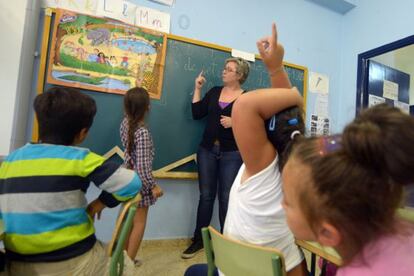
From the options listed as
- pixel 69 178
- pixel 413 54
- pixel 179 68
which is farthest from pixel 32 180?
pixel 413 54

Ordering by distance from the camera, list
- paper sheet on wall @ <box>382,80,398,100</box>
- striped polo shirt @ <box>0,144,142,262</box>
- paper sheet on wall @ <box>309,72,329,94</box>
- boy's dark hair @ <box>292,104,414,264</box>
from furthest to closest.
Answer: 1. paper sheet on wall @ <box>382,80,398,100</box>
2. paper sheet on wall @ <box>309,72,329,94</box>
3. striped polo shirt @ <box>0,144,142,262</box>
4. boy's dark hair @ <box>292,104,414,264</box>

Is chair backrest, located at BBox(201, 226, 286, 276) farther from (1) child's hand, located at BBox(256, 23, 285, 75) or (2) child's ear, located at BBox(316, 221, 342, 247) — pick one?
(1) child's hand, located at BBox(256, 23, 285, 75)

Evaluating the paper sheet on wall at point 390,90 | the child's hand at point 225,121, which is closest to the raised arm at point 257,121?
the child's hand at point 225,121

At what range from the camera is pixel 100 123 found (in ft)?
6.69

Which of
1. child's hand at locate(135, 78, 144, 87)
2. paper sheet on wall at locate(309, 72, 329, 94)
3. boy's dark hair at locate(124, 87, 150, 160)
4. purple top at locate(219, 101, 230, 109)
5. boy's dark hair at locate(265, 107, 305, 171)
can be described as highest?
paper sheet on wall at locate(309, 72, 329, 94)

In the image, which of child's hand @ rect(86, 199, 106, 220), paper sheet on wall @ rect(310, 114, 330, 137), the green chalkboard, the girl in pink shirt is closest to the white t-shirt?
the girl in pink shirt

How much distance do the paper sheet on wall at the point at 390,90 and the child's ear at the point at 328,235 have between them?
10.1 feet

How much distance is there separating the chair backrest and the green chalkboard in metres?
1.37

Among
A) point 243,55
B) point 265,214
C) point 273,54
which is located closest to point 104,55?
point 243,55

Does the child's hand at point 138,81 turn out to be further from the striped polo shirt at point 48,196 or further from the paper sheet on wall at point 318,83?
the paper sheet on wall at point 318,83

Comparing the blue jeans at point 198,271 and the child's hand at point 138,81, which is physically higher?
the child's hand at point 138,81

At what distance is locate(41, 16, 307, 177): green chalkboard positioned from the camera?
2.07 meters

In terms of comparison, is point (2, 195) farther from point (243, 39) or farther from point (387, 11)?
point (387, 11)

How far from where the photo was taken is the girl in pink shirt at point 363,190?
410 millimetres
